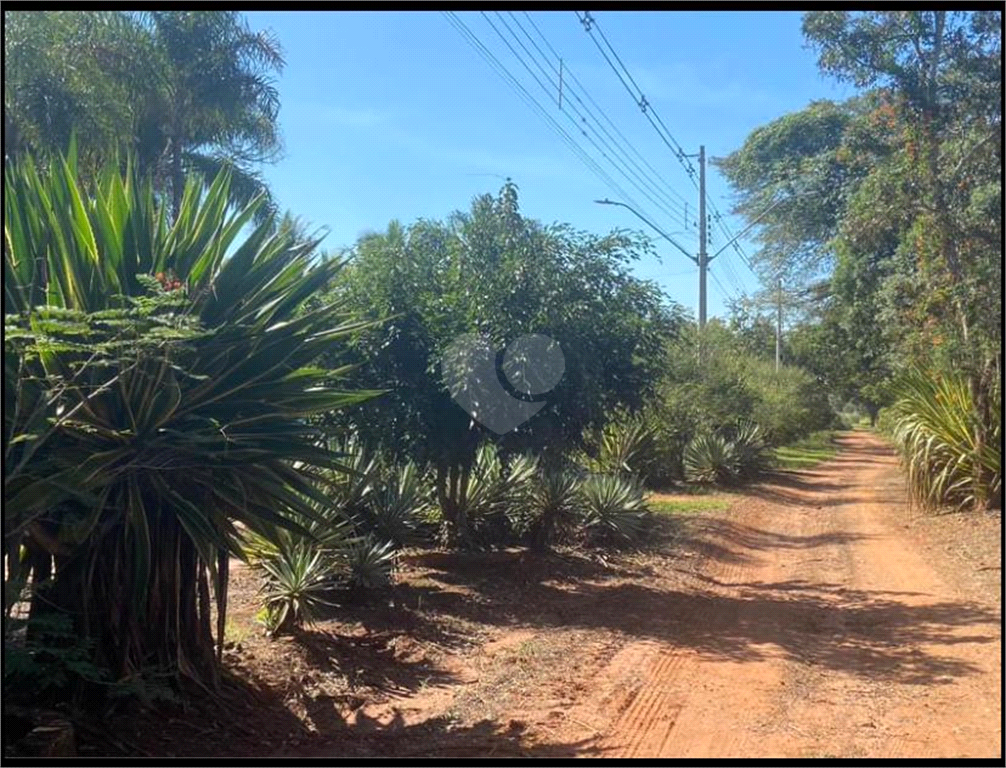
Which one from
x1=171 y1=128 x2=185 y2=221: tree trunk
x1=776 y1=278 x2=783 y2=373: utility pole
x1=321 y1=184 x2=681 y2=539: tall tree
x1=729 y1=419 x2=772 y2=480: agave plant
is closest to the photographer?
x1=321 y1=184 x2=681 y2=539: tall tree

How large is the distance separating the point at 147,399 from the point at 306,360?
1245 millimetres

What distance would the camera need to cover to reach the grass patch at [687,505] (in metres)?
18.6

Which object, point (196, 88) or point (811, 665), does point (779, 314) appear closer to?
point (196, 88)

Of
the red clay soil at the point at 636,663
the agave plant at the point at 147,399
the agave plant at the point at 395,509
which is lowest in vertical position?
the red clay soil at the point at 636,663

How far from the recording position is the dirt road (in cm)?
597

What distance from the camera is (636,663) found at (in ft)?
26.1

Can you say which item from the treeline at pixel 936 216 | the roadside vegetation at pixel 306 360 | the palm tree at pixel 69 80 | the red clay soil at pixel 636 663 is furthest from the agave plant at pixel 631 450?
the palm tree at pixel 69 80

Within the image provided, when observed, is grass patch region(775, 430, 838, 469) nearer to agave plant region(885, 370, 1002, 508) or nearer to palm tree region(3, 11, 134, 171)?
agave plant region(885, 370, 1002, 508)

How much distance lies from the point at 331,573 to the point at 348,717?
2725 mm

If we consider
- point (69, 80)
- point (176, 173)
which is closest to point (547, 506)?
point (176, 173)

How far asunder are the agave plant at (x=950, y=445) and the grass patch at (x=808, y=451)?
1262 centimetres

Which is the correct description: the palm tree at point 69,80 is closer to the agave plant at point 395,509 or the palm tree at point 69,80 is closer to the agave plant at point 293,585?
the agave plant at point 395,509

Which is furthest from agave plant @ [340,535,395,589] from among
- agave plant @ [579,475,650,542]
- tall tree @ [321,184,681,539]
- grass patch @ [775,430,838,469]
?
grass patch @ [775,430,838,469]

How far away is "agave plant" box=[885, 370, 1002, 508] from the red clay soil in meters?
1.82
